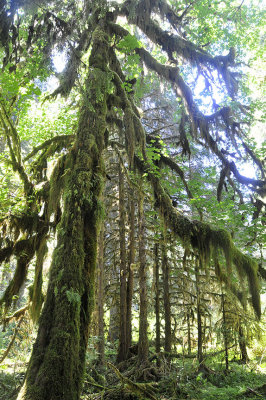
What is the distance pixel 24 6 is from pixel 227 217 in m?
7.90

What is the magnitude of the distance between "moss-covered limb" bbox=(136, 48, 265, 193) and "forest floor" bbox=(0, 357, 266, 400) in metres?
5.00

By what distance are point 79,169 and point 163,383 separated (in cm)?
594

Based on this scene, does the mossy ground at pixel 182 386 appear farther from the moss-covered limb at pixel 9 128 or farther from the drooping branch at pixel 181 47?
the drooping branch at pixel 181 47

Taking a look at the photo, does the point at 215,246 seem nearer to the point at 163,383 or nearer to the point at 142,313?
the point at 163,383

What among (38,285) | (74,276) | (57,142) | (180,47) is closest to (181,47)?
(180,47)

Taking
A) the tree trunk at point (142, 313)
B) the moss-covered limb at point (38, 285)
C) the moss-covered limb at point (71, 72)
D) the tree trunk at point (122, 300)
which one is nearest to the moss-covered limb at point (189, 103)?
the moss-covered limb at point (71, 72)

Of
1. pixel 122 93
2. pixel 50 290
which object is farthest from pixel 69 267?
pixel 122 93

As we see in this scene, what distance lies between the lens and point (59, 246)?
4.10 m

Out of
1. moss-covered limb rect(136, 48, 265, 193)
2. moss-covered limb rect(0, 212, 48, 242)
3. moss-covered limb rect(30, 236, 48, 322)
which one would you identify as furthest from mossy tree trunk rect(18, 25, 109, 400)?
moss-covered limb rect(136, 48, 265, 193)

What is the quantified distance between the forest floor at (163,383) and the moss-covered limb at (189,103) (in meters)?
5.00

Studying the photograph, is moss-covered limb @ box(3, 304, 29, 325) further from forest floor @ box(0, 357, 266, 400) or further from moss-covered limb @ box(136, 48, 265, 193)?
moss-covered limb @ box(136, 48, 265, 193)

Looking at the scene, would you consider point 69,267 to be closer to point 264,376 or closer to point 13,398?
point 13,398

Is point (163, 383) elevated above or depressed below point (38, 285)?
below

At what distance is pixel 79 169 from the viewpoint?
4707 millimetres
